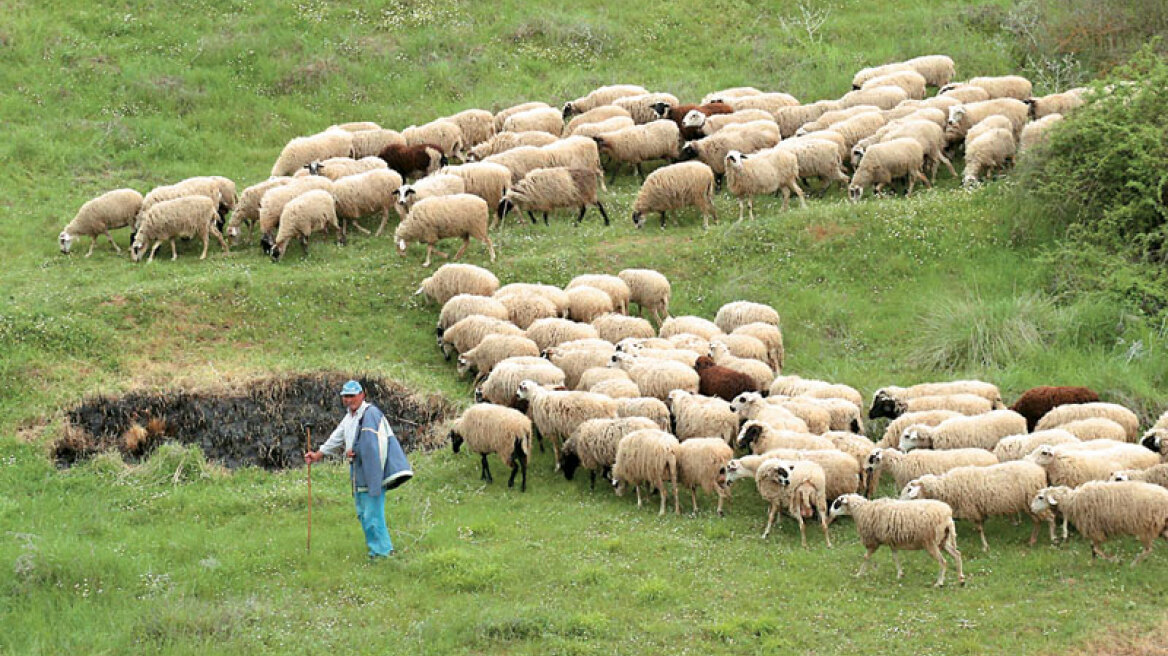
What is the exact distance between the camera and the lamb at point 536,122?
2809cm

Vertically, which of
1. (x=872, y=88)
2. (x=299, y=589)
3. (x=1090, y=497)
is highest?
(x=872, y=88)

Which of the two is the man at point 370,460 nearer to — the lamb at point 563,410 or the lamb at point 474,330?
the lamb at point 563,410

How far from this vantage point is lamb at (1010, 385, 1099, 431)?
664 inches

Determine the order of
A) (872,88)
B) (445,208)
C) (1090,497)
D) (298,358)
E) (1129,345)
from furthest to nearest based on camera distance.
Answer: (872,88)
(445,208)
(298,358)
(1129,345)
(1090,497)

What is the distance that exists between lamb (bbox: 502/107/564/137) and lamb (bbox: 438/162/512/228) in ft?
11.3

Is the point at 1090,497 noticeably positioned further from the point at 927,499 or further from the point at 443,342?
the point at 443,342

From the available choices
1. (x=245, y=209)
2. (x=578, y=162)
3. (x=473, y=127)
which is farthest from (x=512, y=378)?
(x=473, y=127)

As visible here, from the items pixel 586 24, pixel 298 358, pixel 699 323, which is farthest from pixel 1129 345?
pixel 586 24

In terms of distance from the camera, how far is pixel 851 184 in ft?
81.1

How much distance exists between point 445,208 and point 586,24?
1342cm

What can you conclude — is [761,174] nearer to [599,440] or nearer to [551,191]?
[551,191]

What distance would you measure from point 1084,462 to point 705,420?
4587mm

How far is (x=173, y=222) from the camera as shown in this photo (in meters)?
23.4

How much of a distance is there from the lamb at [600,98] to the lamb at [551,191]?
5123 mm
